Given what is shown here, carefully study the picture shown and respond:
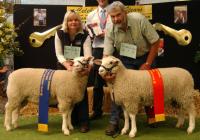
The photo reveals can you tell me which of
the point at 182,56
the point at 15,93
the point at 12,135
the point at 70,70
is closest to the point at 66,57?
the point at 70,70

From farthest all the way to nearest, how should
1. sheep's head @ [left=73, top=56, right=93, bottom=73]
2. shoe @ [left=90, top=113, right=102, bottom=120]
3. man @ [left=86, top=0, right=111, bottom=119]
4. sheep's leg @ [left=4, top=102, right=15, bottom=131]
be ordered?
shoe @ [left=90, top=113, right=102, bottom=120], man @ [left=86, top=0, right=111, bottom=119], sheep's leg @ [left=4, top=102, right=15, bottom=131], sheep's head @ [left=73, top=56, right=93, bottom=73]

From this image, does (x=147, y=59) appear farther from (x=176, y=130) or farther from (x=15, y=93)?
(x=15, y=93)

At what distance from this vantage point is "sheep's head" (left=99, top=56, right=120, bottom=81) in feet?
11.9

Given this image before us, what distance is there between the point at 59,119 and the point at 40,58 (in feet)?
5.50

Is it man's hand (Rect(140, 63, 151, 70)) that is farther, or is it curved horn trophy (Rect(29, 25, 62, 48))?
curved horn trophy (Rect(29, 25, 62, 48))

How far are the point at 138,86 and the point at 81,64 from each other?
61cm

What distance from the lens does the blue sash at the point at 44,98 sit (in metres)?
3.89

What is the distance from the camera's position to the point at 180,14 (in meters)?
5.62

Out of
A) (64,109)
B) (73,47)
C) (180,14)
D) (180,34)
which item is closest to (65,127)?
(64,109)

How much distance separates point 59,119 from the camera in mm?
4574

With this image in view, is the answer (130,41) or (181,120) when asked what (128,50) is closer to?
(130,41)

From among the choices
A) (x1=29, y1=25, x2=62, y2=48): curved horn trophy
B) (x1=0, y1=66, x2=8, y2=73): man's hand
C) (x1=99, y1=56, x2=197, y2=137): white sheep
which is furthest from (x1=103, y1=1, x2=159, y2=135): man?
(x1=0, y1=66, x2=8, y2=73): man's hand

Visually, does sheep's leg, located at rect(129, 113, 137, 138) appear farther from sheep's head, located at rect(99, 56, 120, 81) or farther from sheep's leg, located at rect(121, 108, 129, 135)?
sheep's head, located at rect(99, 56, 120, 81)

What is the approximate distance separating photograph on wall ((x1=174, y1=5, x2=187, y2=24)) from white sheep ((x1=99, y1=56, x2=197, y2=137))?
2001 millimetres
